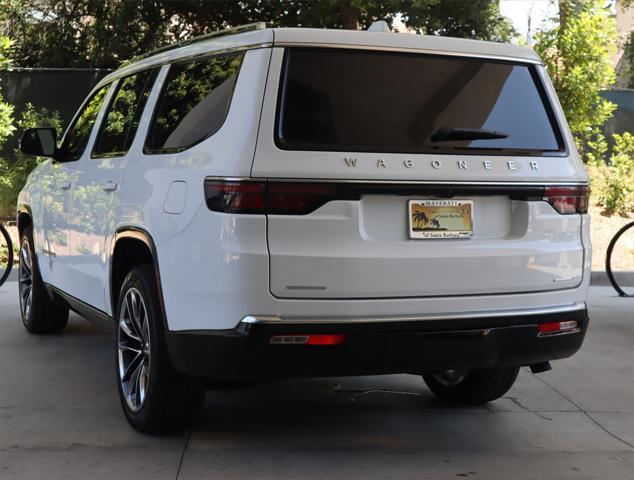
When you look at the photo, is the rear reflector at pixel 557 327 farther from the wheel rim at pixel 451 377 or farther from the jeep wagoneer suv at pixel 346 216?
the wheel rim at pixel 451 377

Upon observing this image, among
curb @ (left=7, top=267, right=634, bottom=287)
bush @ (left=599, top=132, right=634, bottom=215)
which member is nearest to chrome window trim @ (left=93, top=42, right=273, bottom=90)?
curb @ (left=7, top=267, right=634, bottom=287)

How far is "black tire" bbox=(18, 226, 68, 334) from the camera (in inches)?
298

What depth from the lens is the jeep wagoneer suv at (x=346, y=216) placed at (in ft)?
13.5

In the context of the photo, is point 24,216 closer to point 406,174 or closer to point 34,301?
point 34,301

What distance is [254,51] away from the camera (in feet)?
14.2

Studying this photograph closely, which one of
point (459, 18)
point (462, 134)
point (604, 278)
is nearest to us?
point (462, 134)

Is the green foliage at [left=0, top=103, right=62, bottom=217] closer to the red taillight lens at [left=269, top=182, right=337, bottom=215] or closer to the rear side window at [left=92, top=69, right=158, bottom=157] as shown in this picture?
the rear side window at [left=92, top=69, right=158, bottom=157]

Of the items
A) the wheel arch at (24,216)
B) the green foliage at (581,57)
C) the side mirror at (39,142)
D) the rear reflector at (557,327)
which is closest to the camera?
the rear reflector at (557,327)

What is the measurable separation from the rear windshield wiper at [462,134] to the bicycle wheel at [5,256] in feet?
22.8

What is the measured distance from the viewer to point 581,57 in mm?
15883

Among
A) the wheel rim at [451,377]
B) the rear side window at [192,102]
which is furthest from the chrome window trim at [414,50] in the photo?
the wheel rim at [451,377]

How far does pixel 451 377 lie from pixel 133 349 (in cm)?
189

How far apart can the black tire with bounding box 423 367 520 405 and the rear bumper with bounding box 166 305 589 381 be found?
1.03m

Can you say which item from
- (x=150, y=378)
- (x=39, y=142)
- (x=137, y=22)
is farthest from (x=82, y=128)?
(x=137, y=22)
